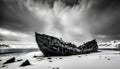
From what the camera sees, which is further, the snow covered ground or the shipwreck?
the shipwreck

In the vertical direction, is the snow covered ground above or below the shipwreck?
below

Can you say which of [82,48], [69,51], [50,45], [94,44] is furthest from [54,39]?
[94,44]

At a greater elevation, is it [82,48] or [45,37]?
[45,37]

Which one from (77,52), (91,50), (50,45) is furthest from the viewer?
(91,50)

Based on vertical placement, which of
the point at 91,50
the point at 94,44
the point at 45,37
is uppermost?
the point at 45,37

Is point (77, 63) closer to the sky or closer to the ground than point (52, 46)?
closer to the ground

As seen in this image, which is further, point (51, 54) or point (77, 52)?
point (77, 52)

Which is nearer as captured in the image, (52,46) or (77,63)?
(77,63)

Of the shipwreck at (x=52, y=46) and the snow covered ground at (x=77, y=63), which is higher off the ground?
the shipwreck at (x=52, y=46)

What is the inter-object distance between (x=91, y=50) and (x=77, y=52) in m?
7.17

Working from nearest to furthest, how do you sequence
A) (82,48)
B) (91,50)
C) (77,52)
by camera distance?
1. (77,52)
2. (82,48)
3. (91,50)

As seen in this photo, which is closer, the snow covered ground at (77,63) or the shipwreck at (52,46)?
the snow covered ground at (77,63)

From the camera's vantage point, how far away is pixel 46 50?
1655 cm

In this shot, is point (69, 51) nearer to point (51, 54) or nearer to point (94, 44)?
point (51, 54)
